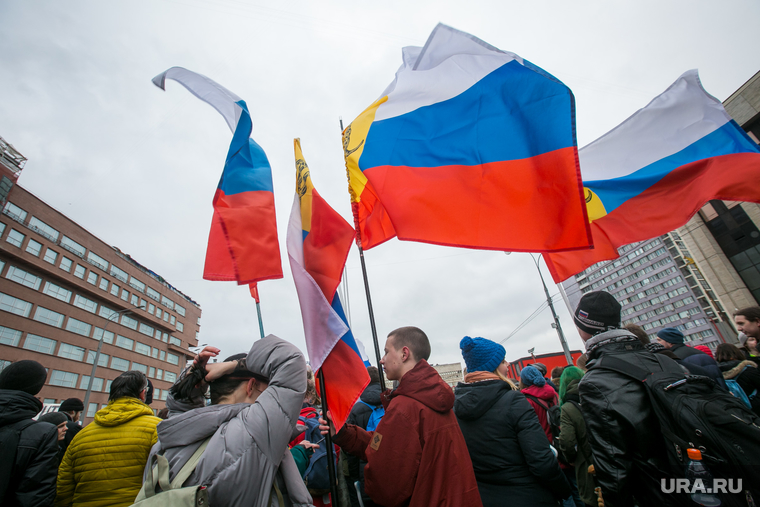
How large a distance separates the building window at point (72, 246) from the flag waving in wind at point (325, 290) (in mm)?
53325

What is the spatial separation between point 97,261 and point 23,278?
36.8ft

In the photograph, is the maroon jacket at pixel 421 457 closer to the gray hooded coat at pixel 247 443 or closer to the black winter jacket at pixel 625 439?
the gray hooded coat at pixel 247 443

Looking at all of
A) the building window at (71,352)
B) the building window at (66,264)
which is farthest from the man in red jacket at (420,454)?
the building window at (66,264)

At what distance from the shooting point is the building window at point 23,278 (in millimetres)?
34781

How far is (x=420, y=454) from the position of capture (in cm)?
202

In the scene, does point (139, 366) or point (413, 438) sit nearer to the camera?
point (413, 438)

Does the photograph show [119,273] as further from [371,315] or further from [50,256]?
[371,315]

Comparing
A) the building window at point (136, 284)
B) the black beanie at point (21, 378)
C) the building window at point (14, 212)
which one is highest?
the building window at point (14, 212)

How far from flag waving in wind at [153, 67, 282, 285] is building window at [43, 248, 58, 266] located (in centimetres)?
4970

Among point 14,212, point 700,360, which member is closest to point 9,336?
point 14,212

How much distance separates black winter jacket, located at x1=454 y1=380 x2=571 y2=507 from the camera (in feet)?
8.05

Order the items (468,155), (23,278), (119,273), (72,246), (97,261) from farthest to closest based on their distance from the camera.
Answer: (119,273) < (97,261) < (72,246) < (23,278) < (468,155)

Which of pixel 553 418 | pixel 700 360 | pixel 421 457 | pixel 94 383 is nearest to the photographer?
pixel 421 457

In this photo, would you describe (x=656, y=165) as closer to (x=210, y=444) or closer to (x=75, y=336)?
(x=210, y=444)
